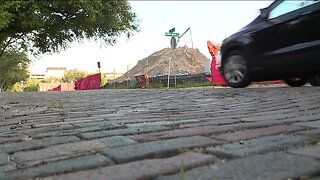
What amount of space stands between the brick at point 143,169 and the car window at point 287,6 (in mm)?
5232

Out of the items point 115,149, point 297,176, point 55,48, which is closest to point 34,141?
point 115,149

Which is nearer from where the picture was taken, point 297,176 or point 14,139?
point 297,176

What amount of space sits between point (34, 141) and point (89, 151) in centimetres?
66

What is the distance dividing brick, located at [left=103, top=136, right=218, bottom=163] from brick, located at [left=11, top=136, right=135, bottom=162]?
155 mm

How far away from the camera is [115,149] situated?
253 centimetres

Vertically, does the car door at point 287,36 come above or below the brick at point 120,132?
above

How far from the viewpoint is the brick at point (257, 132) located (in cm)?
278

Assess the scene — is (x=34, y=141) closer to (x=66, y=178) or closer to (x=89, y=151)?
(x=89, y=151)

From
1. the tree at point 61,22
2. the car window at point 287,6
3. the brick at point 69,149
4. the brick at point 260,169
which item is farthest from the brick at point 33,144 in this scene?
the tree at point 61,22

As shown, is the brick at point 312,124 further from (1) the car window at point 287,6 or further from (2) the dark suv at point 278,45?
(1) the car window at point 287,6

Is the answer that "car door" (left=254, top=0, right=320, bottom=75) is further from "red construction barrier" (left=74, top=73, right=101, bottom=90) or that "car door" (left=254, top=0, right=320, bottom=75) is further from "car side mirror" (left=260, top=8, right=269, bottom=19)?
"red construction barrier" (left=74, top=73, right=101, bottom=90)

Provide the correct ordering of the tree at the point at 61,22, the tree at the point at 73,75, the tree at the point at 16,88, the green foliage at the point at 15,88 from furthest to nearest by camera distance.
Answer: the tree at the point at 73,75, the tree at the point at 16,88, the green foliage at the point at 15,88, the tree at the point at 61,22

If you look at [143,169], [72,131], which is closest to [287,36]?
[72,131]

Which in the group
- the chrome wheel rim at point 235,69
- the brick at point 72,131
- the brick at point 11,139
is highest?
the chrome wheel rim at point 235,69
